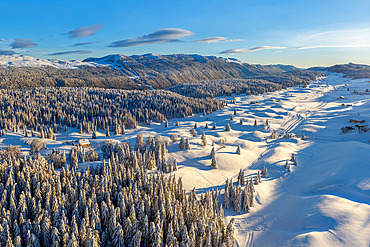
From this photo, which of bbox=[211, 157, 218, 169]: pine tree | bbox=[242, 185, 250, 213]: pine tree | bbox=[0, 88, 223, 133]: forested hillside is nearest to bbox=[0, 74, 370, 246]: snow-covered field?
bbox=[242, 185, 250, 213]: pine tree

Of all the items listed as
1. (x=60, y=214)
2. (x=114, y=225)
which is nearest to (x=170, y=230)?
(x=114, y=225)

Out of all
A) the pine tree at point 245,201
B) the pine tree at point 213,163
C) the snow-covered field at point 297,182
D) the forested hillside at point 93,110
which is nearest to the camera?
the snow-covered field at point 297,182

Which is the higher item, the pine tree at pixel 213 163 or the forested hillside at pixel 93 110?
the forested hillside at pixel 93 110

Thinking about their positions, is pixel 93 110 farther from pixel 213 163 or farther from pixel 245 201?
pixel 245 201

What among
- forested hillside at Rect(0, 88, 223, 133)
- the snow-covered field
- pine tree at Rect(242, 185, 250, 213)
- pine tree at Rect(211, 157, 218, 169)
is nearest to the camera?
the snow-covered field

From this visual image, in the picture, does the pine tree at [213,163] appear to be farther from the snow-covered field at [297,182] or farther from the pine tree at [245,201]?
the pine tree at [245,201]

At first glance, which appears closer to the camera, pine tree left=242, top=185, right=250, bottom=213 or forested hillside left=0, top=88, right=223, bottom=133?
pine tree left=242, top=185, right=250, bottom=213

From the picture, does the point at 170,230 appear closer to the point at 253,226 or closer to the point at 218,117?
the point at 253,226

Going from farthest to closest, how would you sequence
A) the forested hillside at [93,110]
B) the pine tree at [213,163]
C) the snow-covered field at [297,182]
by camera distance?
the forested hillside at [93,110] → the pine tree at [213,163] → the snow-covered field at [297,182]

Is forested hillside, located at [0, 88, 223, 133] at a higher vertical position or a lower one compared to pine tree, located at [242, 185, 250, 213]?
higher

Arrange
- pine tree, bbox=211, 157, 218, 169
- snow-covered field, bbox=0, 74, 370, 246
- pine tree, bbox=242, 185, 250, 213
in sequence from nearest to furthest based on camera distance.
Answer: snow-covered field, bbox=0, 74, 370, 246 < pine tree, bbox=242, 185, 250, 213 < pine tree, bbox=211, 157, 218, 169

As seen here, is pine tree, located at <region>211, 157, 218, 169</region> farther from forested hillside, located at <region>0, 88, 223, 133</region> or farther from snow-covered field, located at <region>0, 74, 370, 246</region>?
forested hillside, located at <region>0, 88, 223, 133</region>

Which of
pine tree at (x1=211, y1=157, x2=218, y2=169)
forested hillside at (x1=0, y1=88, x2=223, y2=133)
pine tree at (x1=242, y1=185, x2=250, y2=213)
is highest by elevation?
forested hillside at (x1=0, y1=88, x2=223, y2=133)

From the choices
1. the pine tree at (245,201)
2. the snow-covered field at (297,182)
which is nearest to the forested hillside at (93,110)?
the snow-covered field at (297,182)
